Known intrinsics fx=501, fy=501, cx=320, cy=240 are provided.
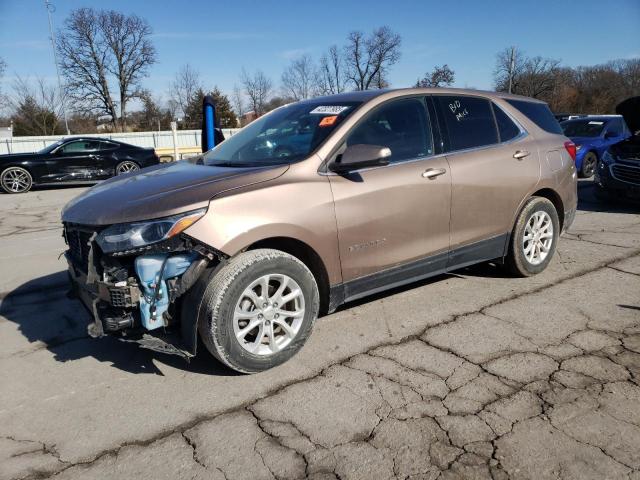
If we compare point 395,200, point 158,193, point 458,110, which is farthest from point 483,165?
point 158,193

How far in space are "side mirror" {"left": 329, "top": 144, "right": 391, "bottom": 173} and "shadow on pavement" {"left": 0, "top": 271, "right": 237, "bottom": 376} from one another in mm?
1539

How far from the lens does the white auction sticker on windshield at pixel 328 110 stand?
379cm

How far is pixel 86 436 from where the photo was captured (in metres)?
2.61

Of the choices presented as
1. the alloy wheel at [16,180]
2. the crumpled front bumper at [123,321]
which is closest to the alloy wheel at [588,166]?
the crumpled front bumper at [123,321]

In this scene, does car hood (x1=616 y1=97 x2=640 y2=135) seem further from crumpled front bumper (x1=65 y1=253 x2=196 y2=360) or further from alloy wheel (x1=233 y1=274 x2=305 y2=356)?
crumpled front bumper (x1=65 y1=253 x2=196 y2=360)

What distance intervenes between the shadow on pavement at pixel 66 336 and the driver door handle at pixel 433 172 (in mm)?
2038

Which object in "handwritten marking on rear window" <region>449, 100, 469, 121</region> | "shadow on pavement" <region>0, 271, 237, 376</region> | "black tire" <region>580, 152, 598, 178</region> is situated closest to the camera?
"shadow on pavement" <region>0, 271, 237, 376</region>

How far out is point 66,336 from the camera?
153 inches

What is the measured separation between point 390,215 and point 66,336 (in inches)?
105

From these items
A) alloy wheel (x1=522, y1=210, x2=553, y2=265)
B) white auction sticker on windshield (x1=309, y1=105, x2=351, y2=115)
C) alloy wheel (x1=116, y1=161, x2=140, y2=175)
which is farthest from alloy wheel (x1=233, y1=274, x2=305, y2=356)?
alloy wheel (x1=116, y1=161, x2=140, y2=175)

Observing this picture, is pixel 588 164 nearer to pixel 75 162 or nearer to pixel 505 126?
pixel 505 126

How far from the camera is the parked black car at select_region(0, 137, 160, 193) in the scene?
1342 centimetres

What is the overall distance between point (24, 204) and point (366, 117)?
10.6 m

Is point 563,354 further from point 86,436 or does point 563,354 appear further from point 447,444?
point 86,436
